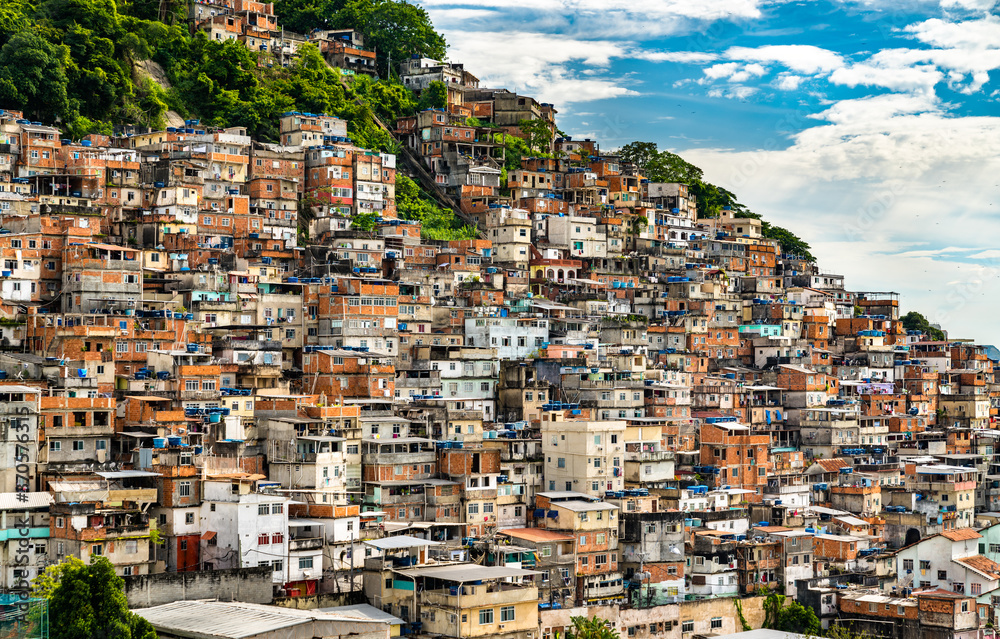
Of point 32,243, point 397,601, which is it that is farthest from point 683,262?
point 397,601

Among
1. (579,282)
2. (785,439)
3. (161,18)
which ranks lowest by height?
(785,439)

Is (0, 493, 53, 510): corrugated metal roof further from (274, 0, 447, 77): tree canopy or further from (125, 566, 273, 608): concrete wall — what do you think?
(274, 0, 447, 77): tree canopy

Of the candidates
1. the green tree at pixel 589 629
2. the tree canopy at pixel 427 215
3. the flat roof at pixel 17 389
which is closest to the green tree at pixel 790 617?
the green tree at pixel 589 629

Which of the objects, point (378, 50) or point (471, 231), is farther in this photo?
point (378, 50)

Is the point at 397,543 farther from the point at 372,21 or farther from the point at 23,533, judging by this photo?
the point at 372,21

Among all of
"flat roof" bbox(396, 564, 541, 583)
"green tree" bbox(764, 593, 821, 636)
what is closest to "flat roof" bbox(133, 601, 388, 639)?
"flat roof" bbox(396, 564, 541, 583)

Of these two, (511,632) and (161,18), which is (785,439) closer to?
(511,632)
